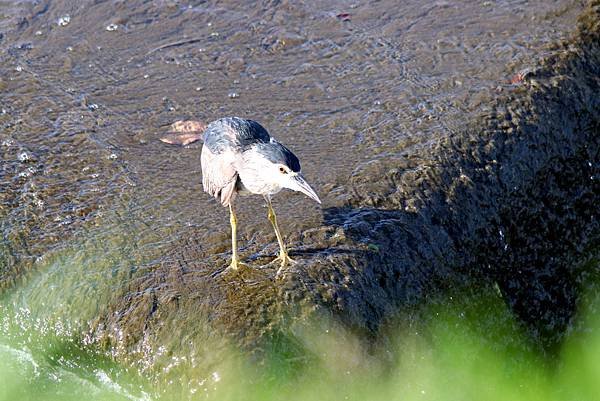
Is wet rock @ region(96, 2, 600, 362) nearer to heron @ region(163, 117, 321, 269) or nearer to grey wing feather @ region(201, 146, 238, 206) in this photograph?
heron @ region(163, 117, 321, 269)

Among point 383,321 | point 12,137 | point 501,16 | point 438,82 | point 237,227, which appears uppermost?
point 501,16

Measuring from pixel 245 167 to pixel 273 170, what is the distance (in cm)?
20

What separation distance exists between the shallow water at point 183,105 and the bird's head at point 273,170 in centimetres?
55

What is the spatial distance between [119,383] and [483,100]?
3.19m

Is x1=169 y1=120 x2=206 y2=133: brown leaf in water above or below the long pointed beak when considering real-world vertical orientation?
above

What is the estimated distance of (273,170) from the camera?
4.11m

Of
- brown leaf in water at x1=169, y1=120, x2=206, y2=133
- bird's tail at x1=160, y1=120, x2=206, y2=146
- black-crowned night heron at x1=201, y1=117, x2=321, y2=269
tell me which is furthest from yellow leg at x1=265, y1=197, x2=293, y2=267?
brown leaf in water at x1=169, y1=120, x2=206, y2=133

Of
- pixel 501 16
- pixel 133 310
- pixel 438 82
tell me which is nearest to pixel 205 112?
pixel 438 82

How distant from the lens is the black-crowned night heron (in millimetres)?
4094

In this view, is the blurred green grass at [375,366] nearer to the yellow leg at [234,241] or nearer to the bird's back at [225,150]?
the yellow leg at [234,241]

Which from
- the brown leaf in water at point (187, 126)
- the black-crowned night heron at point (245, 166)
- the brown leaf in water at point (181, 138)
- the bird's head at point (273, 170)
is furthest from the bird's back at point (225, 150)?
the brown leaf in water at point (187, 126)

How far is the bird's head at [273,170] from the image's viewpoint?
407 cm

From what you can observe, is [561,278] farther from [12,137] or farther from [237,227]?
[12,137]

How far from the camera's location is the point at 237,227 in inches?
189
